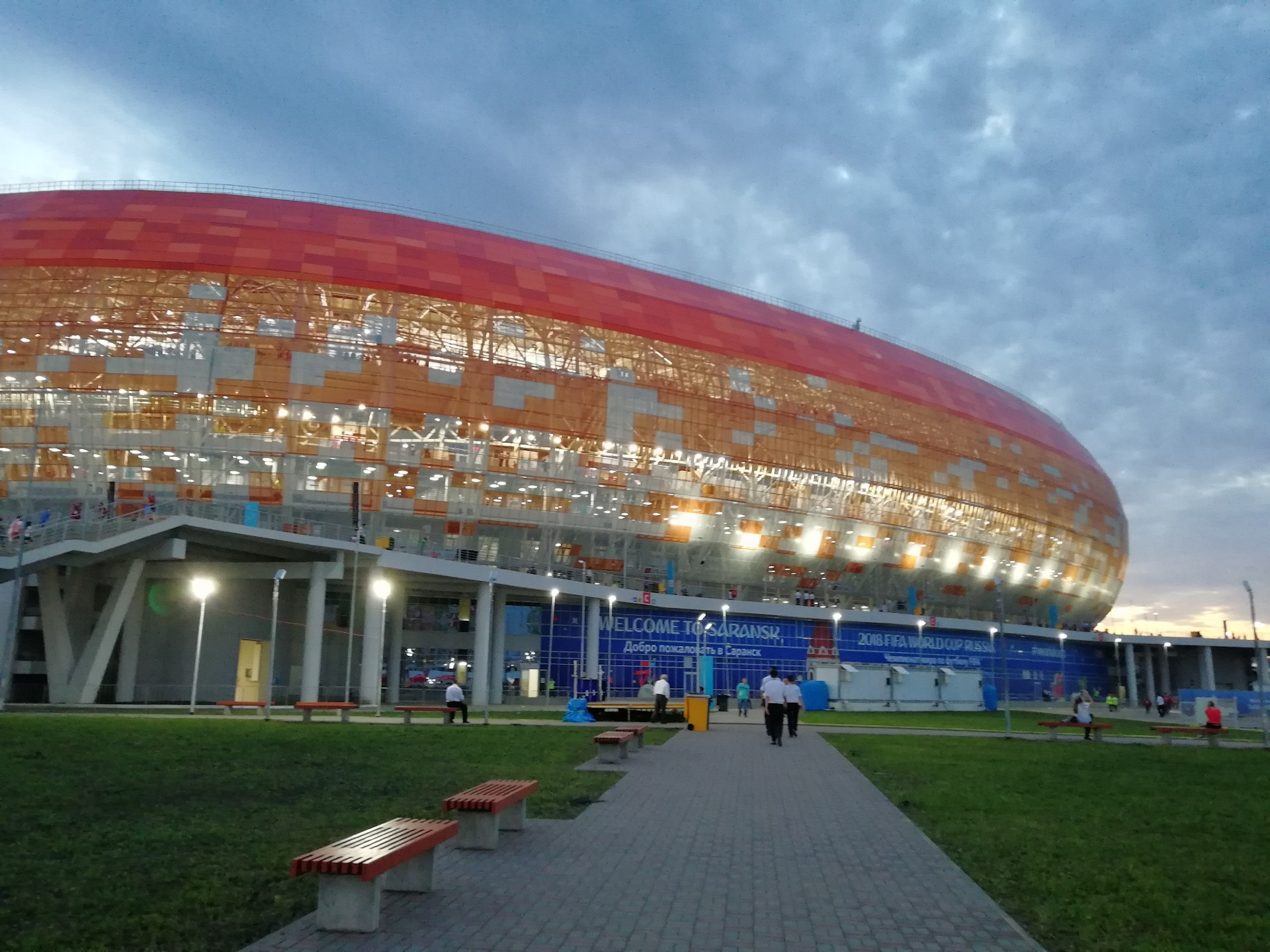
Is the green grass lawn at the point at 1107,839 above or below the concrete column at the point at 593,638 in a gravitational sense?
below

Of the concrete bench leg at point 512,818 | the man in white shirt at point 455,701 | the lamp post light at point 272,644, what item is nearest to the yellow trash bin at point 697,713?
the man in white shirt at point 455,701

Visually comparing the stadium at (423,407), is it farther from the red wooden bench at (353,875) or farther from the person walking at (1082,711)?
the red wooden bench at (353,875)

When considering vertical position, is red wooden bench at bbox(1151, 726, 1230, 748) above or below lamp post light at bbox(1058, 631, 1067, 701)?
below

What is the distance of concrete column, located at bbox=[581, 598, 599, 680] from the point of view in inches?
1828

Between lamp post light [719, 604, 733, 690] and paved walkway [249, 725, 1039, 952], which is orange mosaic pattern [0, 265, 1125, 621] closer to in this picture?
lamp post light [719, 604, 733, 690]

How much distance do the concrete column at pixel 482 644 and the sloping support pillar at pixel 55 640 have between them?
15.4 m

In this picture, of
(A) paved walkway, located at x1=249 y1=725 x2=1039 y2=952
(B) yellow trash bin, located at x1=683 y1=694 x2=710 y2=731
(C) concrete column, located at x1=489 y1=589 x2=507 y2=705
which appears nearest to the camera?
(A) paved walkway, located at x1=249 y1=725 x2=1039 y2=952

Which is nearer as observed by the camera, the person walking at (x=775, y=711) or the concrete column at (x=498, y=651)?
the person walking at (x=775, y=711)

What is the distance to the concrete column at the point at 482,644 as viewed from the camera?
40344mm

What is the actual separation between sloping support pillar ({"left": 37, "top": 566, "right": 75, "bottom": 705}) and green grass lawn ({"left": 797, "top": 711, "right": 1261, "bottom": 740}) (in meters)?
25.0

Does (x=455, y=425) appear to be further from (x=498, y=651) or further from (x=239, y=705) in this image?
(x=239, y=705)

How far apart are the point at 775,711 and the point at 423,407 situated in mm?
28340

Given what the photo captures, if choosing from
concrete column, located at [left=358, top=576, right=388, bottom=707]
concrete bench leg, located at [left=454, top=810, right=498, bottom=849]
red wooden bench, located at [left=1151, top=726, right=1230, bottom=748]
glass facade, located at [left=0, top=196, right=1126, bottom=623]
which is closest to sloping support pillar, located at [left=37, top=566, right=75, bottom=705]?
glass facade, located at [left=0, top=196, right=1126, bottom=623]

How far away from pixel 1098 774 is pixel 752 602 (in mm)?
38398
